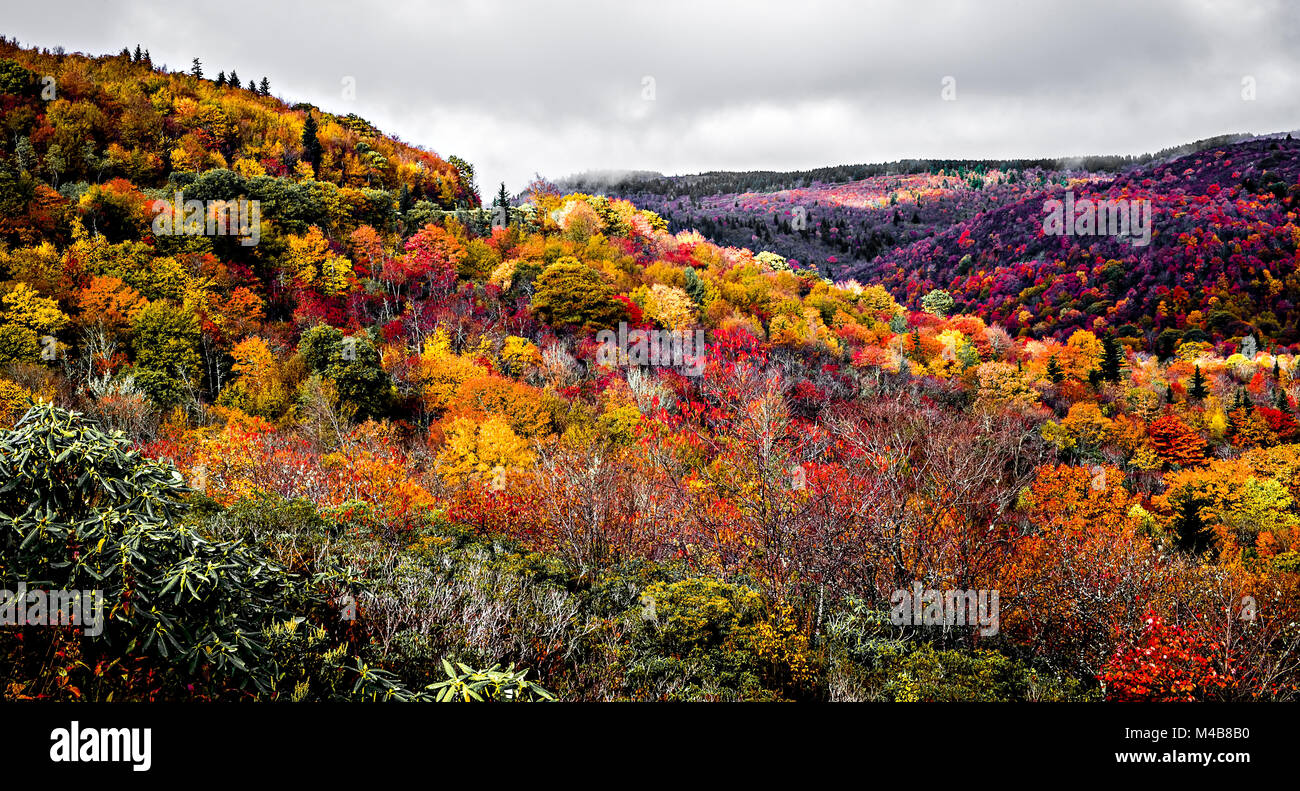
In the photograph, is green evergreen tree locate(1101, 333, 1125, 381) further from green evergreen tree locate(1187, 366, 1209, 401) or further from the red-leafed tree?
the red-leafed tree

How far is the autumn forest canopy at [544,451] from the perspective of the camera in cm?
573

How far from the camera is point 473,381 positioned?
3956 centimetres

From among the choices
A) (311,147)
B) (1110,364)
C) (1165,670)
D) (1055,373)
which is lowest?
(1165,670)

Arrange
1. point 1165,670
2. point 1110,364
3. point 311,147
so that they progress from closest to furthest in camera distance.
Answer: point 1165,670
point 1110,364
point 311,147

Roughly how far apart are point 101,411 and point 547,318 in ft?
109

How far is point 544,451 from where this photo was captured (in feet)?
87.0

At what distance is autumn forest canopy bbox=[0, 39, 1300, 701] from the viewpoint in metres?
5.73

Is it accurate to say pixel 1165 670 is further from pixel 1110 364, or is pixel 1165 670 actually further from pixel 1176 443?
pixel 1110 364

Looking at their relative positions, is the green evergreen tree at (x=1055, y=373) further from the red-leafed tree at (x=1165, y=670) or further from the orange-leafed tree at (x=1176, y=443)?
the red-leafed tree at (x=1165, y=670)

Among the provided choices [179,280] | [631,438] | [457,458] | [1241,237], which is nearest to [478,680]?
[457,458]

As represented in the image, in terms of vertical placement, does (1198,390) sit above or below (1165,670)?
above

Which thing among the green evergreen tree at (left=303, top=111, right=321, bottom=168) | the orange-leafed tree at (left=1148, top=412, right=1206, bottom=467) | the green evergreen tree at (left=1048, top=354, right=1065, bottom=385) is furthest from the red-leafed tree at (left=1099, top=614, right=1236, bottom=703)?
the green evergreen tree at (left=303, top=111, right=321, bottom=168)

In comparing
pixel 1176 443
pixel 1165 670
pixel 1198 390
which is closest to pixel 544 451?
pixel 1165 670
